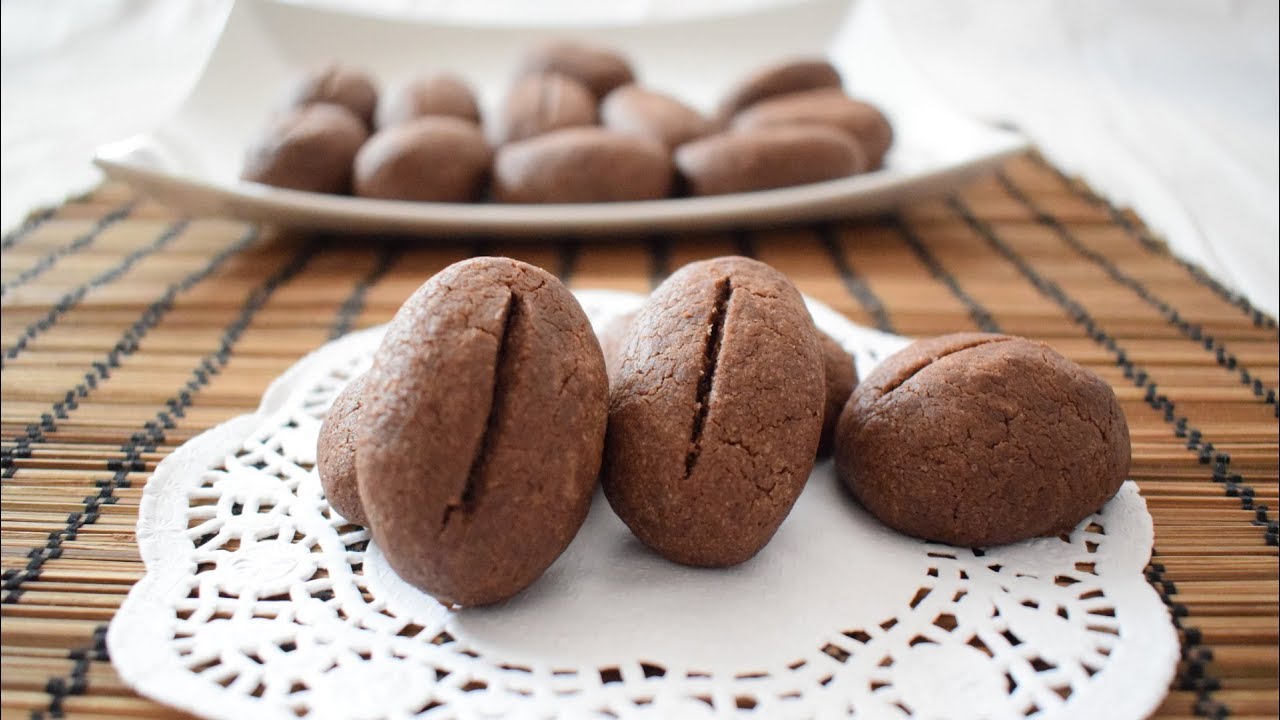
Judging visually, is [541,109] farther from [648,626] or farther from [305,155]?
[648,626]

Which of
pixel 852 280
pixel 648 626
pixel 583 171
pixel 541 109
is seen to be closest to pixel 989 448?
pixel 648 626

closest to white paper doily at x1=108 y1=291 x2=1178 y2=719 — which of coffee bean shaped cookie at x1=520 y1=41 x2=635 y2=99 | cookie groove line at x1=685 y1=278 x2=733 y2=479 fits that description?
cookie groove line at x1=685 y1=278 x2=733 y2=479

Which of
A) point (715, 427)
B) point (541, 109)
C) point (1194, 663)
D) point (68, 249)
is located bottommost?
point (1194, 663)

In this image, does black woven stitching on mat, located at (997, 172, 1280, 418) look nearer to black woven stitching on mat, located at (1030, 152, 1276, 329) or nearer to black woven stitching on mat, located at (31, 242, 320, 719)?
black woven stitching on mat, located at (1030, 152, 1276, 329)

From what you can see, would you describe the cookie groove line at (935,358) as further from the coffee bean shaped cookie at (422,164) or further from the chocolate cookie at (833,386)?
the coffee bean shaped cookie at (422,164)

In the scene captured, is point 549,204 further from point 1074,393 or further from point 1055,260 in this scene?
point 1074,393

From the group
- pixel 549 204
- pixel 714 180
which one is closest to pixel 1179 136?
pixel 714 180
